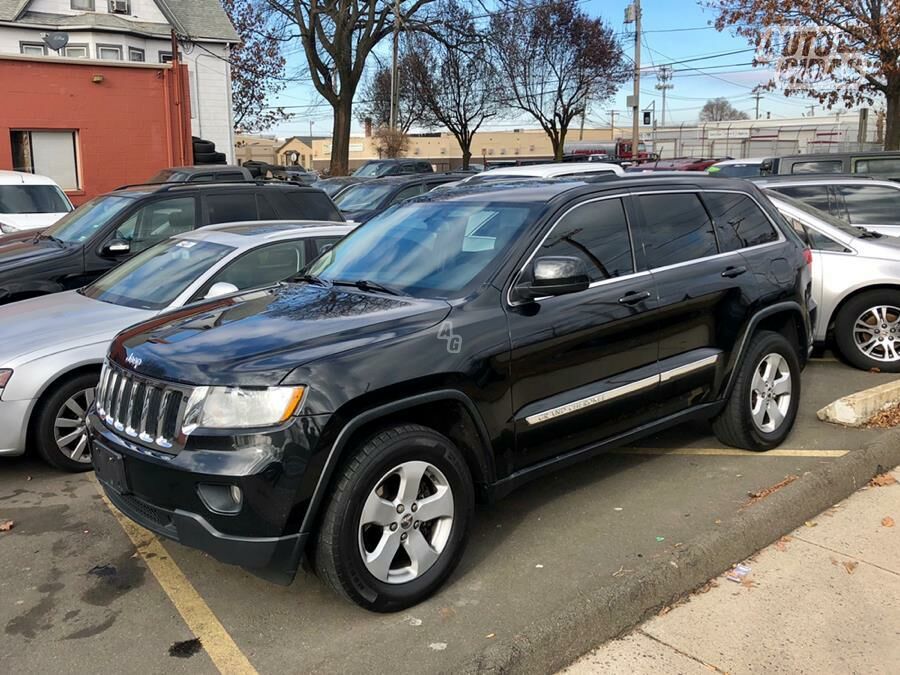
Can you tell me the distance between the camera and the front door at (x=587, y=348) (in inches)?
156

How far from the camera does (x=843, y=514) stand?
4574 mm

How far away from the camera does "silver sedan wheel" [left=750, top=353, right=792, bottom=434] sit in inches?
207

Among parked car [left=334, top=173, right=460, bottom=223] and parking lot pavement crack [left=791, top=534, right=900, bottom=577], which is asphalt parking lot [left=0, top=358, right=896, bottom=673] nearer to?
parking lot pavement crack [left=791, top=534, right=900, bottom=577]

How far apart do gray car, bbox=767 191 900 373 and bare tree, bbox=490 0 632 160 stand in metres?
28.8

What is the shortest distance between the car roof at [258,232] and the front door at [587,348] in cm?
275

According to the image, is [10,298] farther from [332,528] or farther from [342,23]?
[342,23]

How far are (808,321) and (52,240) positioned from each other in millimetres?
6644

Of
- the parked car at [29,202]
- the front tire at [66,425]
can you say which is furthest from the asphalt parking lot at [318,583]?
the parked car at [29,202]

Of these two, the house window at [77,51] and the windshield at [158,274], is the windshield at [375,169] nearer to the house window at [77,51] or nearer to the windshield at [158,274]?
the house window at [77,51]

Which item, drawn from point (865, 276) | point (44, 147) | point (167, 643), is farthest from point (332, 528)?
point (44, 147)

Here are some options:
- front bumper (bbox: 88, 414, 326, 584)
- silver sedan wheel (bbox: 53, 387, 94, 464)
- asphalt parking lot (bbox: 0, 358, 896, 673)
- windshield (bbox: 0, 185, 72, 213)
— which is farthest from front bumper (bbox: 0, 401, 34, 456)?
windshield (bbox: 0, 185, 72, 213)

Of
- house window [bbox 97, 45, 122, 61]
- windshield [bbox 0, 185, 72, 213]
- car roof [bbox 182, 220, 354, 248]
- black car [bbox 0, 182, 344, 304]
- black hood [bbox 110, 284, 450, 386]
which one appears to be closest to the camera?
black hood [bbox 110, 284, 450, 386]

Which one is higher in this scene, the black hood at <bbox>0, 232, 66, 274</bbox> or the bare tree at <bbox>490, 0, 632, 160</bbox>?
the bare tree at <bbox>490, 0, 632, 160</bbox>

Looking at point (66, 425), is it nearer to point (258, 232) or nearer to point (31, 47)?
point (258, 232)
